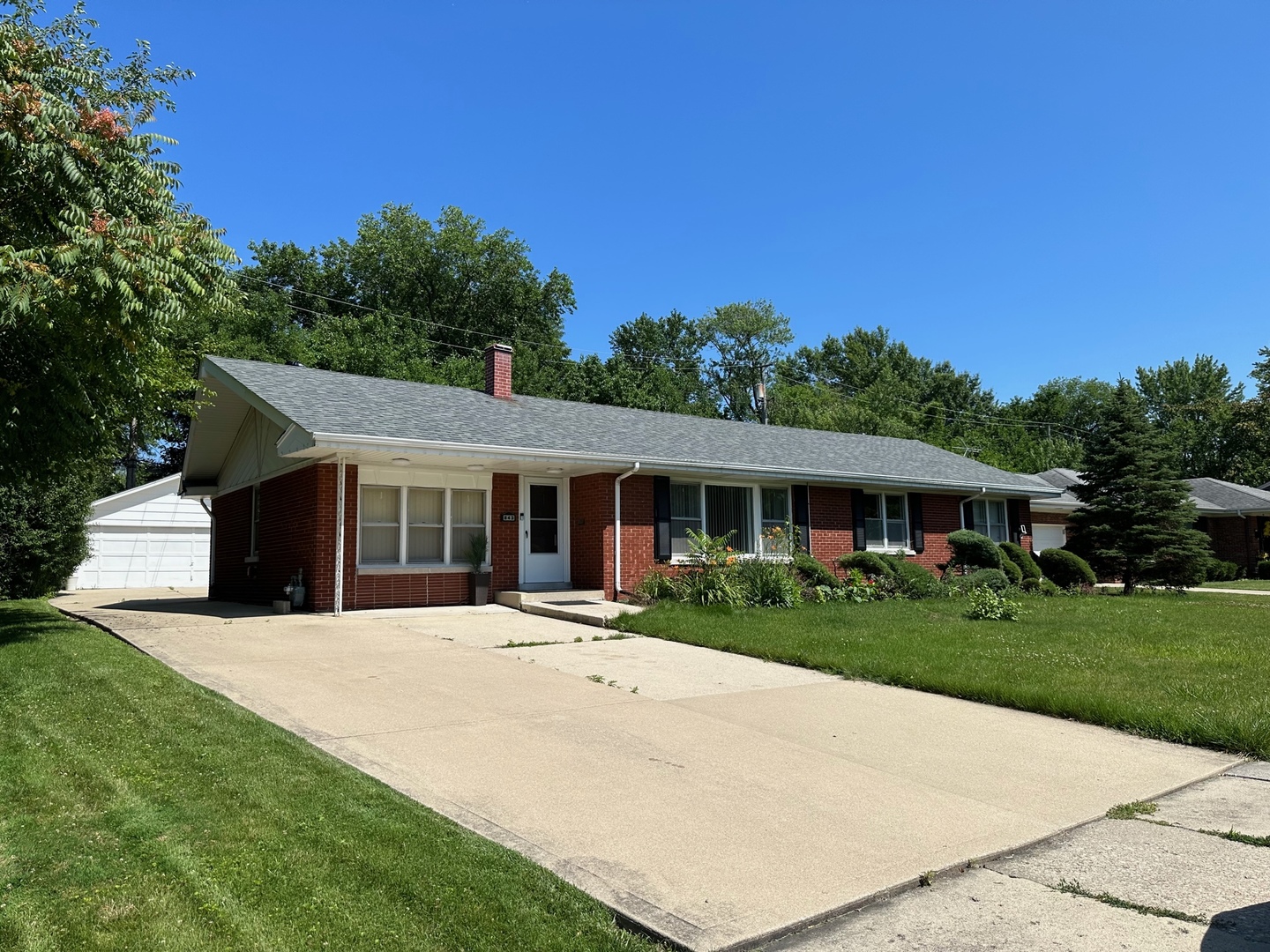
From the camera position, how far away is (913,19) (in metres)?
12.9

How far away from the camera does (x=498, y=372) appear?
19.7 metres

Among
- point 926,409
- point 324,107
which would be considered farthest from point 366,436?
point 926,409

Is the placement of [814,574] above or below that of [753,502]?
below

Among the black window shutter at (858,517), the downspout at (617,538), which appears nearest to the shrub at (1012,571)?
the black window shutter at (858,517)

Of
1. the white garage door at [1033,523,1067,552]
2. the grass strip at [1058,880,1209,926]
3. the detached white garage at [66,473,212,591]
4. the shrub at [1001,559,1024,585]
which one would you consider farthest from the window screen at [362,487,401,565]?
the white garage door at [1033,523,1067,552]

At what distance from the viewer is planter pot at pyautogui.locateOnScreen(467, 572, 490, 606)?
15164 mm

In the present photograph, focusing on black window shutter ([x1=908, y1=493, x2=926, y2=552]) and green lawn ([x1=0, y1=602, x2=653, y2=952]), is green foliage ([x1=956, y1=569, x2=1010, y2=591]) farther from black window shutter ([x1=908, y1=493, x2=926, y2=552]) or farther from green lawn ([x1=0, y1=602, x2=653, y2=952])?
green lawn ([x1=0, y1=602, x2=653, y2=952])

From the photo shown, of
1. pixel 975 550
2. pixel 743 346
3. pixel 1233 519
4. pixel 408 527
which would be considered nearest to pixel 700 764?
pixel 408 527

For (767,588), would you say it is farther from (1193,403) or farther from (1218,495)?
(1193,403)

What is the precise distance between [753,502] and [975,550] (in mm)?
5275

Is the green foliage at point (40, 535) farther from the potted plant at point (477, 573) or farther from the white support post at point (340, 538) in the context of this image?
the potted plant at point (477, 573)

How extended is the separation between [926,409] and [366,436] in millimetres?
50397

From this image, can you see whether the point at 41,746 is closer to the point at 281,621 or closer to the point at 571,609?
the point at 281,621

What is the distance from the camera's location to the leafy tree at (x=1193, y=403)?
54812mm
